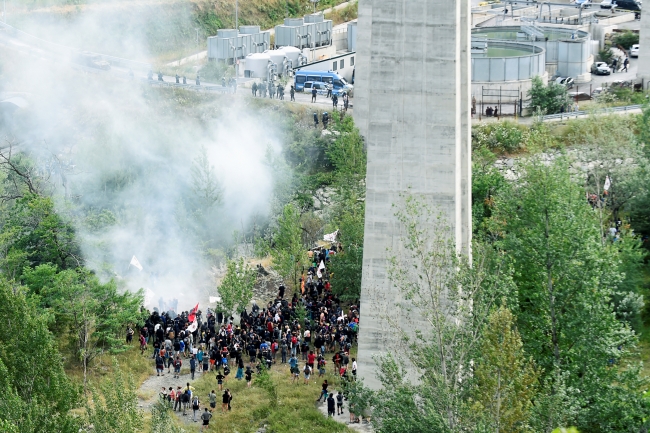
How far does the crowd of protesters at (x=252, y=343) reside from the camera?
118 feet

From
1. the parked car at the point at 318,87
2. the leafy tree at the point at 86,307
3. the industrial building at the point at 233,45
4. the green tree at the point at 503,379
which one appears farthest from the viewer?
the industrial building at the point at 233,45

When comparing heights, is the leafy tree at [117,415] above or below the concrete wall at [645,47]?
below

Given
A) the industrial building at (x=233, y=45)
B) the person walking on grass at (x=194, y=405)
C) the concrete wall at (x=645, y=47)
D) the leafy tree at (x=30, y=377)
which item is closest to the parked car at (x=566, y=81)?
the concrete wall at (x=645, y=47)

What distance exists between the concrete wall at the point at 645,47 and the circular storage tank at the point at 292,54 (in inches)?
761

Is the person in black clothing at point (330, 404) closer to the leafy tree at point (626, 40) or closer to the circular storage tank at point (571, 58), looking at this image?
the circular storage tank at point (571, 58)

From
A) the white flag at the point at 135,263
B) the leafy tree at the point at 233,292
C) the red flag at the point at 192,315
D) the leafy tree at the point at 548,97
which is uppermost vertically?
the leafy tree at the point at 548,97

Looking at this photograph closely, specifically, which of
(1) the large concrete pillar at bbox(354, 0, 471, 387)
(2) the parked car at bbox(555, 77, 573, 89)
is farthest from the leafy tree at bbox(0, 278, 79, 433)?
(2) the parked car at bbox(555, 77, 573, 89)

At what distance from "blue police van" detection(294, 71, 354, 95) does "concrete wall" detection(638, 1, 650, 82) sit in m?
15.6

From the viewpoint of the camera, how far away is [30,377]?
28.8m

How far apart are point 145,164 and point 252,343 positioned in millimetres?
18570

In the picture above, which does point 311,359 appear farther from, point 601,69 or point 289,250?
point 601,69

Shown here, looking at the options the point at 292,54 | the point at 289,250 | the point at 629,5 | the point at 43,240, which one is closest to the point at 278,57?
the point at 292,54

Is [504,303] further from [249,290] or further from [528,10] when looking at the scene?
[528,10]

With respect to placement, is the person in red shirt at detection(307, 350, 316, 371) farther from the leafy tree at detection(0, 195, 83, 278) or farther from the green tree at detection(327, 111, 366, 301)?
the leafy tree at detection(0, 195, 83, 278)
